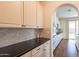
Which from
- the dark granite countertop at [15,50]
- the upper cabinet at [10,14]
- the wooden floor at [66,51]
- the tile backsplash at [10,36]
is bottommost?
the wooden floor at [66,51]

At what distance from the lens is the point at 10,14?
2.09m

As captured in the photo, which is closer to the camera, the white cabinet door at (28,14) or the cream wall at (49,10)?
the white cabinet door at (28,14)

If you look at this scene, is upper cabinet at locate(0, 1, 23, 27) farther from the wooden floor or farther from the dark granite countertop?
the wooden floor

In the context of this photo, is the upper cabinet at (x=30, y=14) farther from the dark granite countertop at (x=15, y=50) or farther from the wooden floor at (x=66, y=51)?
the wooden floor at (x=66, y=51)

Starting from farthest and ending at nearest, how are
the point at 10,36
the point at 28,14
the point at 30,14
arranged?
1. the point at 30,14
2. the point at 28,14
3. the point at 10,36

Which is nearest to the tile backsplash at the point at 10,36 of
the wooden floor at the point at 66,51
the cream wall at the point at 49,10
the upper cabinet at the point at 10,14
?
the upper cabinet at the point at 10,14

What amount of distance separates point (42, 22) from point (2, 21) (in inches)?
121

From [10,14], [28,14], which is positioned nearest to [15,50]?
[10,14]

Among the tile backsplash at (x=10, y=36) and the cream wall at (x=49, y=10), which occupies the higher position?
the cream wall at (x=49, y=10)

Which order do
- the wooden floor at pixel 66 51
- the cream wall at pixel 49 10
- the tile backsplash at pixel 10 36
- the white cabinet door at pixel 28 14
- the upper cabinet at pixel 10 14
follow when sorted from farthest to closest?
1. the wooden floor at pixel 66 51
2. the cream wall at pixel 49 10
3. the white cabinet door at pixel 28 14
4. the tile backsplash at pixel 10 36
5. the upper cabinet at pixel 10 14

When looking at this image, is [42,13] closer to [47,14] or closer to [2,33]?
[47,14]

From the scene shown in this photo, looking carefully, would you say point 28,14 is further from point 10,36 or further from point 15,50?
point 15,50

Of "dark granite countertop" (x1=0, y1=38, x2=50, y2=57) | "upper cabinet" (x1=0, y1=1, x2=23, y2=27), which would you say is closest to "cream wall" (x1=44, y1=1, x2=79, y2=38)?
"dark granite countertop" (x1=0, y1=38, x2=50, y2=57)

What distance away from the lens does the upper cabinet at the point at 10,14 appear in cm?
183
